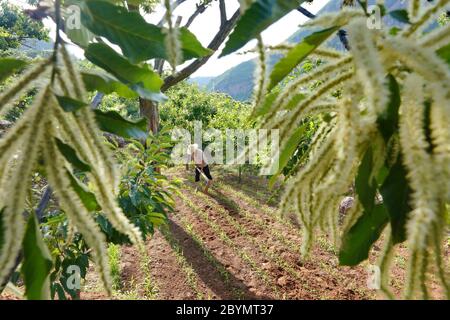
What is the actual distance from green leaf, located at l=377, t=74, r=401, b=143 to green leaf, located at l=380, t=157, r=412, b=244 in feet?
0.36

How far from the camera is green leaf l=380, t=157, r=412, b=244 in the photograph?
679mm

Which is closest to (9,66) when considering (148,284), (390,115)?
(390,115)

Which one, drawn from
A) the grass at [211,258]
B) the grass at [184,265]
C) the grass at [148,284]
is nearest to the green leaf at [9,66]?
the grass at [184,265]

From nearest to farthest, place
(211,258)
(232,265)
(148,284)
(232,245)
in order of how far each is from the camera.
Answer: (148,284)
(232,265)
(211,258)
(232,245)

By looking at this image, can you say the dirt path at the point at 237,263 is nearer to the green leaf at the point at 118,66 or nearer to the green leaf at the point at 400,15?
the green leaf at the point at 118,66

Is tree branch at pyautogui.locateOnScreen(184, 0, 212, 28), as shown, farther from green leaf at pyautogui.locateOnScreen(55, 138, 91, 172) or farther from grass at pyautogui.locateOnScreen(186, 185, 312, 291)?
green leaf at pyautogui.locateOnScreen(55, 138, 91, 172)

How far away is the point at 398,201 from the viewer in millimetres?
687

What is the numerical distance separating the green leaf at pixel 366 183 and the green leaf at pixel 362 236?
5.9 inches

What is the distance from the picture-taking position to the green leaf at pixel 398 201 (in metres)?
0.68

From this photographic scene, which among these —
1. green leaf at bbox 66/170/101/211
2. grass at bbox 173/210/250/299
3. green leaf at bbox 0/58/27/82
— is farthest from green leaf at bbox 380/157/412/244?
grass at bbox 173/210/250/299

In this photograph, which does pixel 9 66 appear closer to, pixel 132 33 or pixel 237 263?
pixel 132 33

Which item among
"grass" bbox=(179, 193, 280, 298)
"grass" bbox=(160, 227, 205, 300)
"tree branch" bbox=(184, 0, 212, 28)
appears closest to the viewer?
"grass" bbox=(160, 227, 205, 300)

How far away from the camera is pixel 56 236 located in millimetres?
2598

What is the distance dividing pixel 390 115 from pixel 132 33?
1.87ft
